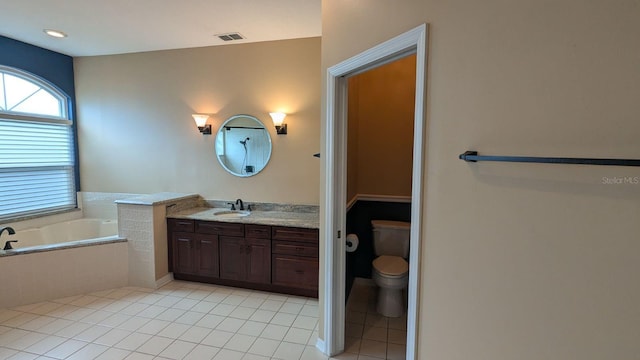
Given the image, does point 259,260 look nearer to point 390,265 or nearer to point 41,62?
point 390,265

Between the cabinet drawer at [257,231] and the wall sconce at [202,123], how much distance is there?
1.39m

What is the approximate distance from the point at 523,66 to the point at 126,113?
449 centimetres

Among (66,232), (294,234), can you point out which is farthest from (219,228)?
(66,232)

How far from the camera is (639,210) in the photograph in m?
0.77

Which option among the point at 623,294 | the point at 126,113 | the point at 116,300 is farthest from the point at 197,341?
the point at 126,113

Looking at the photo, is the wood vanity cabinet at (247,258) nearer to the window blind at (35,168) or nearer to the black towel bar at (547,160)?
the black towel bar at (547,160)

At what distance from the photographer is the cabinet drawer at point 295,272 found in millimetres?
3097

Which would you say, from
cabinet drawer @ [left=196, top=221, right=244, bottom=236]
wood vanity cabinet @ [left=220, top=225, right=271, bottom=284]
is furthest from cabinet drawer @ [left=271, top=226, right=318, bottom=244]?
cabinet drawer @ [left=196, top=221, right=244, bottom=236]

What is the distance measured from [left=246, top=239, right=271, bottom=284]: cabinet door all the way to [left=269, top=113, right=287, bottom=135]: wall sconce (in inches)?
49.3

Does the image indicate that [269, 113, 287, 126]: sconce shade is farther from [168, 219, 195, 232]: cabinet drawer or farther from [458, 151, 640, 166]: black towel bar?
[458, 151, 640, 166]: black towel bar

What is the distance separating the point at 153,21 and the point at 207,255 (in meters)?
2.42

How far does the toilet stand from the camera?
2.68m

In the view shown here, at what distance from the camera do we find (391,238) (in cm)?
313

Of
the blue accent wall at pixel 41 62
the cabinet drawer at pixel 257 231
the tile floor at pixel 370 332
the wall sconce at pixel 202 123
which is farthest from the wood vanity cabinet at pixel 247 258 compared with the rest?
the blue accent wall at pixel 41 62
